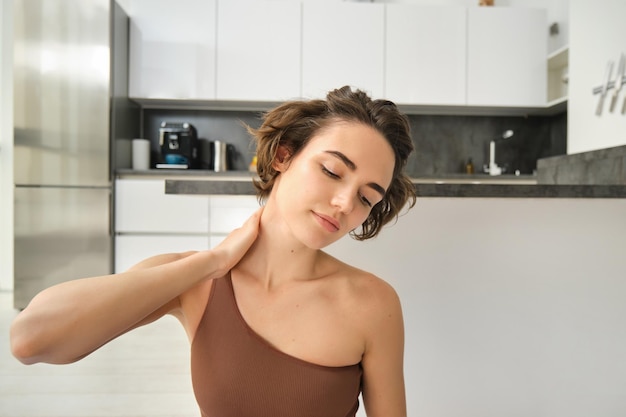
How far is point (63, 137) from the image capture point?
3.66 m

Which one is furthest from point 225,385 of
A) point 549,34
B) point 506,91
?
point 549,34

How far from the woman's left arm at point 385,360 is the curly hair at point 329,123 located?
25 cm

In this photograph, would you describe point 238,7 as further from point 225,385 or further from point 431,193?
point 225,385

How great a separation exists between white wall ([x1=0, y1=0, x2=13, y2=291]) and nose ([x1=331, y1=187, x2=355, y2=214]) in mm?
4498

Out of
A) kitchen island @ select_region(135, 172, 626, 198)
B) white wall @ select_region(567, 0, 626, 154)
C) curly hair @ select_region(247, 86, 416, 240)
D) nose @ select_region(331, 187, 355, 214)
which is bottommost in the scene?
nose @ select_region(331, 187, 355, 214)

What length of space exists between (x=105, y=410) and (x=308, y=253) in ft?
4.78

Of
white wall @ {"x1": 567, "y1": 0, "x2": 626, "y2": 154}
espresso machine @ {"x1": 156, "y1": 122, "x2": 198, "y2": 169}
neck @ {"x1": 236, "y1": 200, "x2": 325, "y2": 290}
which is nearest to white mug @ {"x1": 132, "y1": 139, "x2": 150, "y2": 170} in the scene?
espresso machine @ {"x1": 156, "y1": 122, "x2": 198, "y2": 169}

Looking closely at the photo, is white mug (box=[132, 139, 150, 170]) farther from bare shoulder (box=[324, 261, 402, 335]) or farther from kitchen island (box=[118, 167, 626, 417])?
bare shoulder (box=[324, 261, 402, 335])

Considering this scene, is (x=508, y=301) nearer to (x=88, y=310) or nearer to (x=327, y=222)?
(x=327, y=222)

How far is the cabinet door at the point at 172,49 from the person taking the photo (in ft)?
13.5

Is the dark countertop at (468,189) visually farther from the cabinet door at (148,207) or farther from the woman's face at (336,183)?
the cabinet door at (148,207)

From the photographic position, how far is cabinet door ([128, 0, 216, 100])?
411 cm

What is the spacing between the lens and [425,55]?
14.0ft

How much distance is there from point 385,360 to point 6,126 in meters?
4.65
